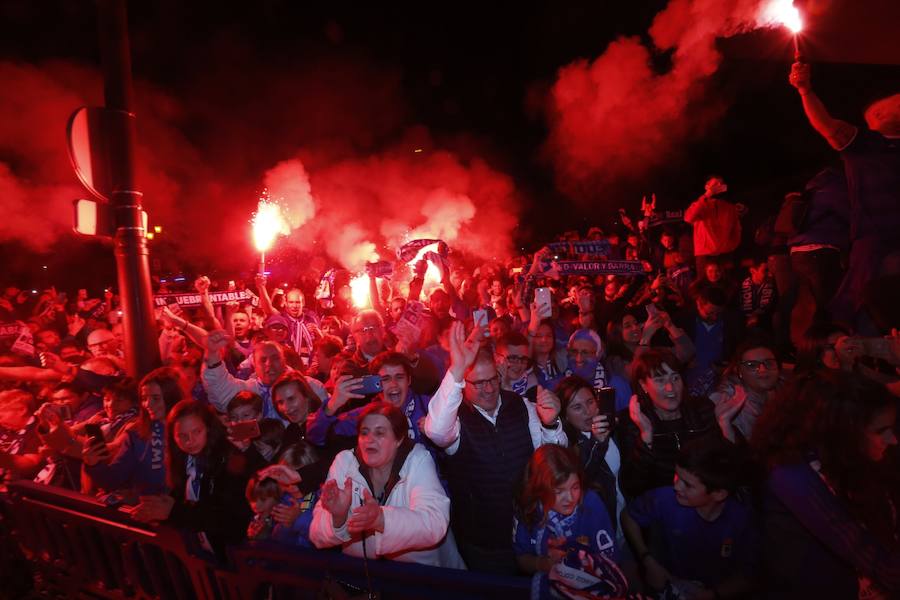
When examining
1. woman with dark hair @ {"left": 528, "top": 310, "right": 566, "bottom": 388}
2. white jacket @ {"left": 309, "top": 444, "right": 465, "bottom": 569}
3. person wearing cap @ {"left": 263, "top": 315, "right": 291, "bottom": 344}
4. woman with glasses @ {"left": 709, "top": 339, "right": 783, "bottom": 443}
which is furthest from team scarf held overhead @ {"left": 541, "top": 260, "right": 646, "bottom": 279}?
white jacket @ {"left": 309, "top": 444, "right": 465, "bottom": 569}

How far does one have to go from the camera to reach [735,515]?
100 inches

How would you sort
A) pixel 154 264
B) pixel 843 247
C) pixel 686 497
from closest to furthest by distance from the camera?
1. pixel 686 497
2. pixel 843 247
3. pixel 154 264

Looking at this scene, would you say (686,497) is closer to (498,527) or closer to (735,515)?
(735,515)

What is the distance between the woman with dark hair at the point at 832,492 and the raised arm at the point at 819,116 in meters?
2.20

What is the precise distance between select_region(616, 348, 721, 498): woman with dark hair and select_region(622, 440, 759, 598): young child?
0.93 feet

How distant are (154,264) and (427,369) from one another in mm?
14362

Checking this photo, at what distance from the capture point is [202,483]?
313 centimetres

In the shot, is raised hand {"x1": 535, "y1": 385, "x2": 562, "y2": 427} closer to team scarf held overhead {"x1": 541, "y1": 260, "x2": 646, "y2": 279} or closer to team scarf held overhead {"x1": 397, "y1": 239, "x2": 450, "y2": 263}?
team scarf held overhead {"x1": 541, "y1": 260, "x2": 646, "y2": 279}

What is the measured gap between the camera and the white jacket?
2248mm

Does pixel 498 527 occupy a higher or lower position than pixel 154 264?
lower

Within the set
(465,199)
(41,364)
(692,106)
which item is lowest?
(41,364)

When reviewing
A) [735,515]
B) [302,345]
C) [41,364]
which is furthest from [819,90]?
[41,364]

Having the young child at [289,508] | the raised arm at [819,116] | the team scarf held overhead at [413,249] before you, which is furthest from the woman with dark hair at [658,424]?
the team scarf held overhead at [413,249]

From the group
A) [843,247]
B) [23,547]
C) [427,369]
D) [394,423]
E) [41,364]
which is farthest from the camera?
[41,364]
